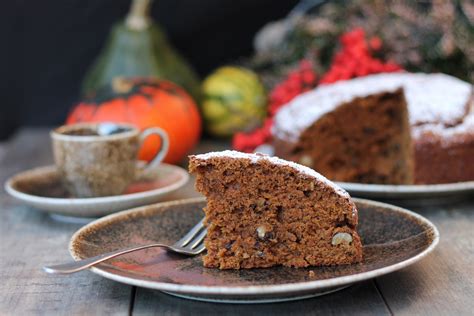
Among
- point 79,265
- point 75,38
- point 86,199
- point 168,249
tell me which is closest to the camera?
point 79,265

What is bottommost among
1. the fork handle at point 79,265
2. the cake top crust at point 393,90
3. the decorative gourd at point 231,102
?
the decorative gourd at point 231,102

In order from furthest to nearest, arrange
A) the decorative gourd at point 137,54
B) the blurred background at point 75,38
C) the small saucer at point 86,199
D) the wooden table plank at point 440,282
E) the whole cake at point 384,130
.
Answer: the blurred background at point 75,38
the decorative gourd at point 137,54
the whole cake at point 384,130
the small saucer at point 86,199
the wooden table plank at point 440,282

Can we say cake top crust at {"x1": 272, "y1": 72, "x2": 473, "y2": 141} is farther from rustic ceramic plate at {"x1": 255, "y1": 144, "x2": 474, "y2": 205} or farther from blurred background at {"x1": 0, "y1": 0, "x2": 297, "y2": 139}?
blurred background at {"x1": 0, "y1": 0, "x2": 297, "y2": 139}

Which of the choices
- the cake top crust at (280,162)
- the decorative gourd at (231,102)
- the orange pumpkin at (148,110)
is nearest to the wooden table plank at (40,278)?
the cake top crust at (280,162)

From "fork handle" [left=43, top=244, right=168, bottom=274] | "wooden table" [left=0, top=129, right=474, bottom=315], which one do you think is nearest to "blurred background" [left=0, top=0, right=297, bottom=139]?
"wooden table" [left=0, top=129, right=474, bottom=315]

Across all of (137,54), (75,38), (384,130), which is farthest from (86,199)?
(75,38)

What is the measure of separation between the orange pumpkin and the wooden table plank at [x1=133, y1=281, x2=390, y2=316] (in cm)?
130

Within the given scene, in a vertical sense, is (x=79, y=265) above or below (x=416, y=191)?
above

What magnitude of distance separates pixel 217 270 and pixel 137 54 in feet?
5.95

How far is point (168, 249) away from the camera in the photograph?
5.36 ft

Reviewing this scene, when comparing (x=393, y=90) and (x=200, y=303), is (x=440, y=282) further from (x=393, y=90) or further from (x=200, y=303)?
(x=393, y=90)

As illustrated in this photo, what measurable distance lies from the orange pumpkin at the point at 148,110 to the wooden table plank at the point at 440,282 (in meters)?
1.18

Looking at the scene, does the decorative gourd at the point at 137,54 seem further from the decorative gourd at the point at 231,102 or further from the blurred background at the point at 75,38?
the blurred background at the point at 75,38

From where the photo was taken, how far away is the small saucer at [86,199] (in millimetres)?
2006
